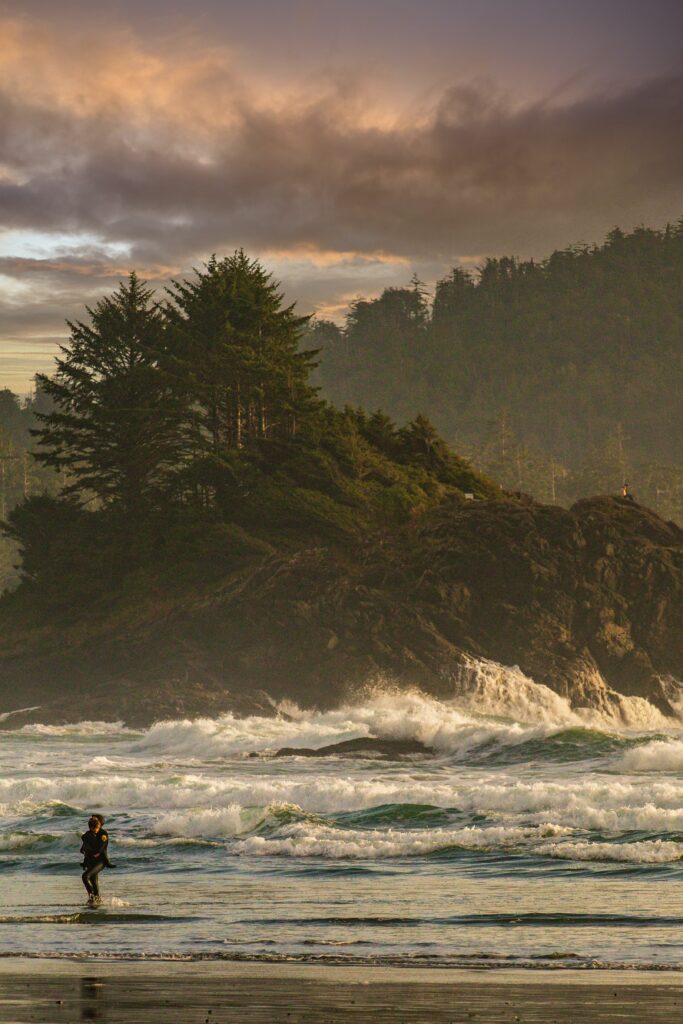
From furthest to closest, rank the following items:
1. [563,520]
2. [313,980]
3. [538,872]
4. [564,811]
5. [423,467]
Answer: [423,467]
[563,520]
[564,811]
[538,872]
[313,980]

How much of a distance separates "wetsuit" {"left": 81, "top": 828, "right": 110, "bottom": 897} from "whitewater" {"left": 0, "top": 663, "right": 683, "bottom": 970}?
0.29 m

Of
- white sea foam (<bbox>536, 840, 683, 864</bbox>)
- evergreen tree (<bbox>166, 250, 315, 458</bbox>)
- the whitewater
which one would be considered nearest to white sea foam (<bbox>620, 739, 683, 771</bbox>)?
the whitewater

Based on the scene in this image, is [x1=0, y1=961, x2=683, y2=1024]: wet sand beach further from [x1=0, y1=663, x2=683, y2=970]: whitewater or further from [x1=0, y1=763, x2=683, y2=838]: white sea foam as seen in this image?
[x1=0, y1=763, x2=683, y2=838]: white sea foam

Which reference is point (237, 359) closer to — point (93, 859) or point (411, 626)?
point (411, 626)

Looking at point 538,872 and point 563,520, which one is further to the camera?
point 563,520

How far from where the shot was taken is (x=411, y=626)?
55.0 m

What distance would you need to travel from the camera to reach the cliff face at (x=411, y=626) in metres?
54.0

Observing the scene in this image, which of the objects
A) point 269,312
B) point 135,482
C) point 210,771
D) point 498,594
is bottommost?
point 210,771

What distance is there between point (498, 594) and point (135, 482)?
66.9 feet

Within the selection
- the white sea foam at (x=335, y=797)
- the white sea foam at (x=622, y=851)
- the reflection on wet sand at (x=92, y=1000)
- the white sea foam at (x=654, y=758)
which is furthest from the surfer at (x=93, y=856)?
the white sea foam at (x=654, y=758)

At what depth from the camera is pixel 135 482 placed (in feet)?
222

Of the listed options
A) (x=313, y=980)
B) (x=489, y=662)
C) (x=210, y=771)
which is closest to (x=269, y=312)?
(x=489, y=662)

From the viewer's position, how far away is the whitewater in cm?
1552

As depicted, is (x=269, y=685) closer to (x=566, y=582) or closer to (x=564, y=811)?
(x=566, y=582)
